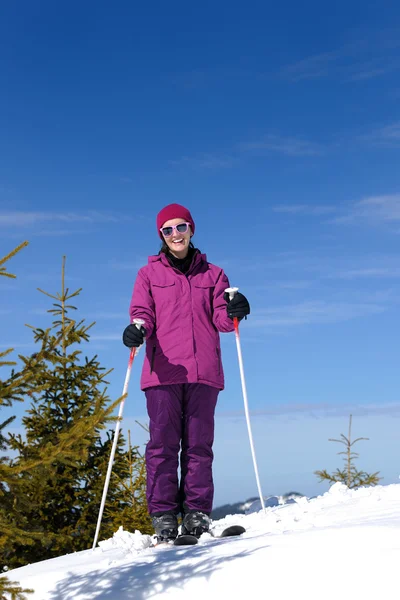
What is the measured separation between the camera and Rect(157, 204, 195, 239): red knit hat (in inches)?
266

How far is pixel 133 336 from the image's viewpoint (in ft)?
20.5

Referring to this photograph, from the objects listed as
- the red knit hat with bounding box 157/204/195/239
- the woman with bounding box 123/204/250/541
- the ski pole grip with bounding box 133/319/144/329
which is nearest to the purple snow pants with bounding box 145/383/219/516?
the woman with bounding box 123/204/250/541

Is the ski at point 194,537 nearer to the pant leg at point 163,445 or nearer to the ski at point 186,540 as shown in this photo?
the ski at point 186,540

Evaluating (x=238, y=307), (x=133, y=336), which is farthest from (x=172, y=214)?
(x=133, y=336)

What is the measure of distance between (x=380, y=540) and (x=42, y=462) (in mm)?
2372

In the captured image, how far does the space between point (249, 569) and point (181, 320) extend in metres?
2.77

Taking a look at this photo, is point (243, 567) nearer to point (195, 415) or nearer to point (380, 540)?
point (380, 540)

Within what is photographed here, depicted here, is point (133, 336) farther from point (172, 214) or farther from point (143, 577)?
point (143, 577)

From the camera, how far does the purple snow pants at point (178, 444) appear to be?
20.9 ft

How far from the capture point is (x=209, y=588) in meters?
4.14

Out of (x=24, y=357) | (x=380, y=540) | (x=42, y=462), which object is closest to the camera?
(x=42, y=462)

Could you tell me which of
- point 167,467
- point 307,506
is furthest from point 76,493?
point 307,506

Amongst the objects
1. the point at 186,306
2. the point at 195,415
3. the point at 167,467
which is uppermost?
A: the point at 186,306

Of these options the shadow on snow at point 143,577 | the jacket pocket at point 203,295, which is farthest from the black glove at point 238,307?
the shadow on snow at point 143,577
